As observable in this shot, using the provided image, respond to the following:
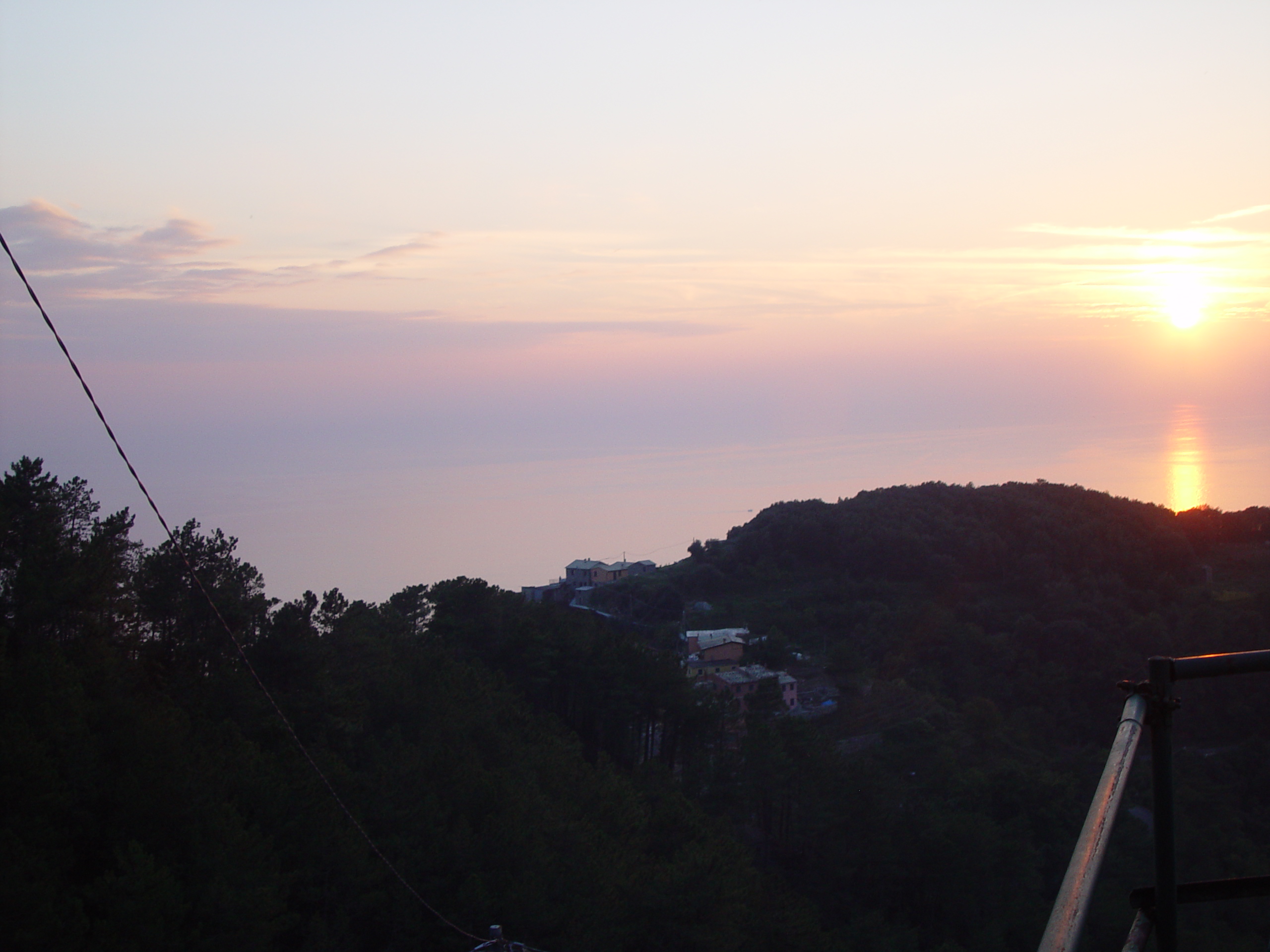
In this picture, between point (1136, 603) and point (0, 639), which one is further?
point (1136, 603)

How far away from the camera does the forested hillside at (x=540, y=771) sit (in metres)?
7.32

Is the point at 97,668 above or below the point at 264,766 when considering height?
above

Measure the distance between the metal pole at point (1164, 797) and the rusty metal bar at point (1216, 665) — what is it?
1 cm

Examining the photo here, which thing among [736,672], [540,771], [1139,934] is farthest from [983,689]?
[1139,934]

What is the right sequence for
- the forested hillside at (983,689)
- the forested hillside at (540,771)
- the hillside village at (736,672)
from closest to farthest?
1. the forested hillside at (540,771)
2. the forested hillside at (983,689)
3. the hillside village at (736,672)

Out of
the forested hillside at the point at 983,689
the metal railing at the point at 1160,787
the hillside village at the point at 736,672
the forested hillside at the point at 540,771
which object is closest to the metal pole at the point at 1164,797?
the metal railing at the point at 1160,787

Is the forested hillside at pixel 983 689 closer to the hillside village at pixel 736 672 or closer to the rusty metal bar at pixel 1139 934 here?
the hillside village at pixel 736 672

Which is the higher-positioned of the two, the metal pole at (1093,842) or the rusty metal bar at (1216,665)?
the rusty metal bar at (1216,665)

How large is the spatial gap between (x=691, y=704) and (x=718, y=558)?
14.9m

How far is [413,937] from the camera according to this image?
8.38 metres

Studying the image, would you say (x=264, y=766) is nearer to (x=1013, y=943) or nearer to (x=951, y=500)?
(x=1013, y=943)

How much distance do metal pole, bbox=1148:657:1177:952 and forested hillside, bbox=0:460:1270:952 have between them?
21.3ft

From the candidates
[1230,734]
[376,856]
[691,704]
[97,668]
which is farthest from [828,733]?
[97,668]

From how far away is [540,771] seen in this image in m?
11.7
